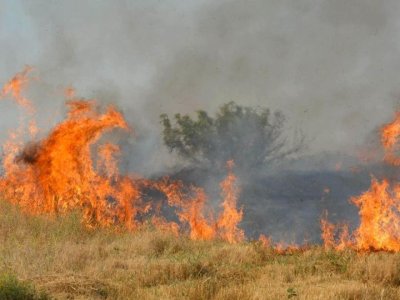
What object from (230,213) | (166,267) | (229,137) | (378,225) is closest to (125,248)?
(166,267)

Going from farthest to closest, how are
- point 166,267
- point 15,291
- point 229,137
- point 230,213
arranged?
point 229,137, point 230,213, point 166,267, point 15,291

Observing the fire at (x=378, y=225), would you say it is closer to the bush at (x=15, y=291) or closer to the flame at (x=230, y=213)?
the flame at (x=230, y=213)

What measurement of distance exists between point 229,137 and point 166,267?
2129 cm

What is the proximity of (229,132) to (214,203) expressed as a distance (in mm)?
7997

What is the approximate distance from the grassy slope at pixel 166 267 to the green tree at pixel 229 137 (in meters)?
17.0

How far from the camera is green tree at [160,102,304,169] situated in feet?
97.3

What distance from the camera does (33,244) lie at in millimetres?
10672

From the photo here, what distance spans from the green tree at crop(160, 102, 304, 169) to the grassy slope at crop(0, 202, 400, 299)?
1700 cm

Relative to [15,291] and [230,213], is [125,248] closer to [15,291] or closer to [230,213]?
[15,291]

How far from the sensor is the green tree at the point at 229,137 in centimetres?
2966

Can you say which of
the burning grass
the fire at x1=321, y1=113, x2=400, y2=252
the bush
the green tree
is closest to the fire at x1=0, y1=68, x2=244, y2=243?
the burning grass

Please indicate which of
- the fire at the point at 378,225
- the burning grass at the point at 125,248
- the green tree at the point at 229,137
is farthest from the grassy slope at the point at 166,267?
the green tree at the point at 229,137

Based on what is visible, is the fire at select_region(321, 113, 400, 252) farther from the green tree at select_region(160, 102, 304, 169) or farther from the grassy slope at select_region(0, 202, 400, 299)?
the green tree at select_region(160, 102, 304, 169)

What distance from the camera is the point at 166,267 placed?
30.4 feet
